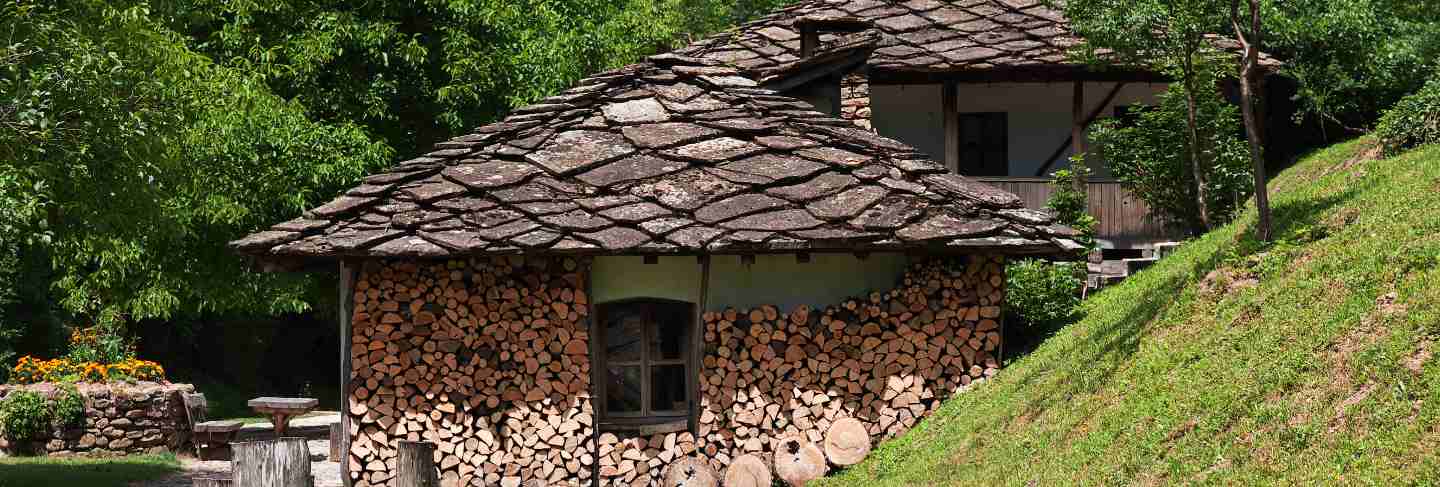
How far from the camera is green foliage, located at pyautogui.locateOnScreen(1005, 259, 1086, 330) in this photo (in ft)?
47.5

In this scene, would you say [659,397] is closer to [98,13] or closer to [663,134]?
[663,134]

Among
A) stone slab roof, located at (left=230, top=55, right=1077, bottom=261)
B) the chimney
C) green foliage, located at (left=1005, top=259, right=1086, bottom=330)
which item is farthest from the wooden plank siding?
stone slab roof, located at (left=230, top=55, right=1077, bottom=261)

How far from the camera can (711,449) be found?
13.4 metres

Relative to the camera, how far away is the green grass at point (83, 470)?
15.8 m

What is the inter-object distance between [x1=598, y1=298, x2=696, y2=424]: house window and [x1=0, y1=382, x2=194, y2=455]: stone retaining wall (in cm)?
850

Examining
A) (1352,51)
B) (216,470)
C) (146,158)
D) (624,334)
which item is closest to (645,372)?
(624,334)

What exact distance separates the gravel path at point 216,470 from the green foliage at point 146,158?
6.59 feet

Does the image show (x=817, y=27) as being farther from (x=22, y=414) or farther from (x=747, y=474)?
(x=22, y=414)

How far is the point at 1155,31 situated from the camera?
590 inches

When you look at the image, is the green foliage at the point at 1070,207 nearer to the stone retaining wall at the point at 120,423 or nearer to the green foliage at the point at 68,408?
the stone retaining wall at the point at 120,423

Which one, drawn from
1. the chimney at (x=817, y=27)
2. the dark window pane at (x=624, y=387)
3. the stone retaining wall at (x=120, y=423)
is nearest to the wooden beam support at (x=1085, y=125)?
the chimney at (x=817, y=27)

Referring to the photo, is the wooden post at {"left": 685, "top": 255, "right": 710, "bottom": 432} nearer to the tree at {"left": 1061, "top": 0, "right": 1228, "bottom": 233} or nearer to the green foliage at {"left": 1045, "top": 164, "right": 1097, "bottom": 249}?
the tree at {"left": 1061, "top": 0, "right": 1228, "bottom": 233}

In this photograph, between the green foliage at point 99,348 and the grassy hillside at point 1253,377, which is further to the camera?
the green foliage at point 99,348

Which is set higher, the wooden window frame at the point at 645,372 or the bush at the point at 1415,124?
the bush at the point at 1415,124
